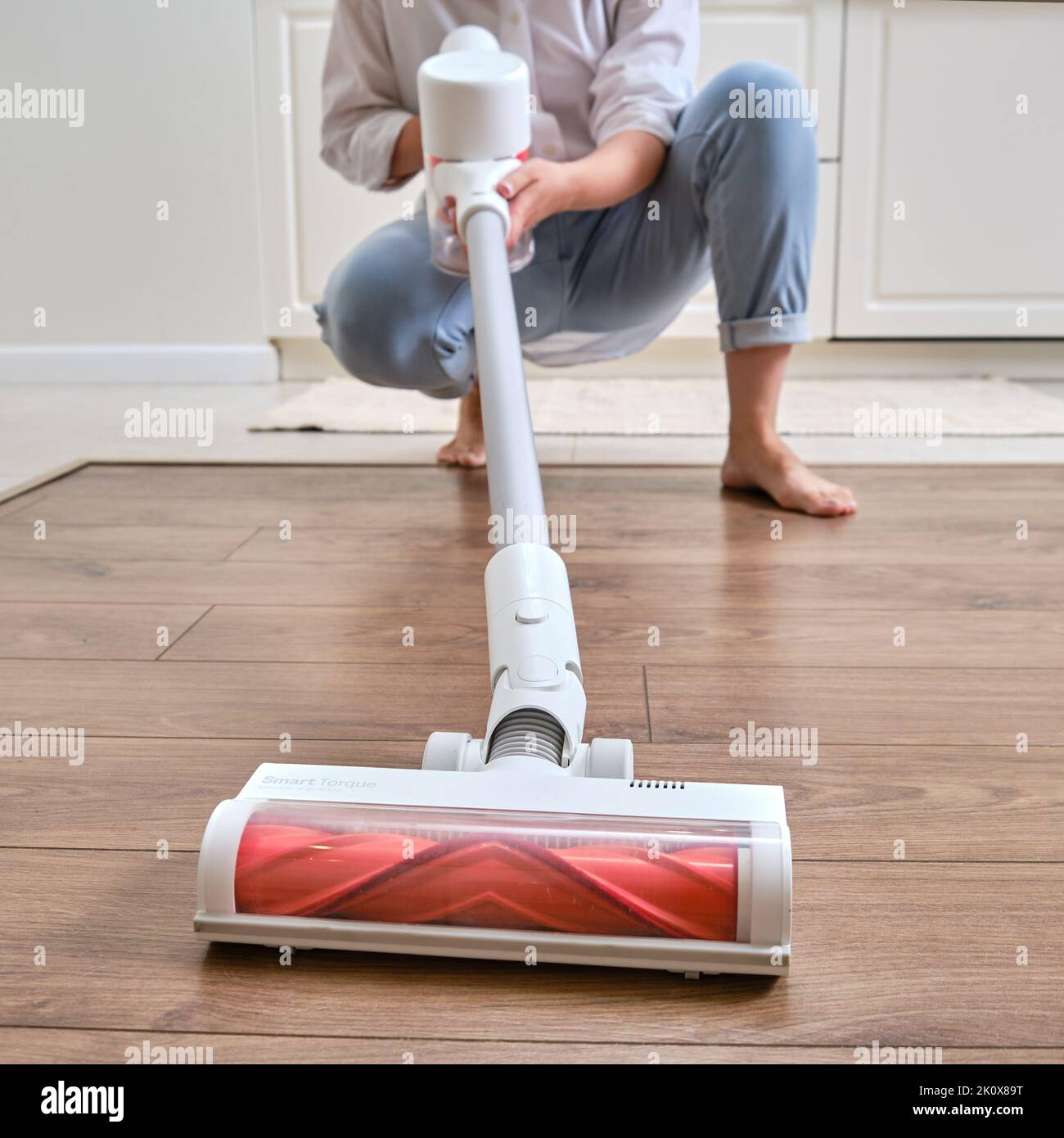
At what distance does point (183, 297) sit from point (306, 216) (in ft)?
0.98

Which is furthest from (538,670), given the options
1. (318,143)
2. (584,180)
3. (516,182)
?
(318,143)

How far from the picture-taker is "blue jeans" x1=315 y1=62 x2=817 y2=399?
126 cm

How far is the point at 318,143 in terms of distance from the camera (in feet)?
7.83

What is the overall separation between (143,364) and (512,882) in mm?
2249

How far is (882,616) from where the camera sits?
37.9 inches

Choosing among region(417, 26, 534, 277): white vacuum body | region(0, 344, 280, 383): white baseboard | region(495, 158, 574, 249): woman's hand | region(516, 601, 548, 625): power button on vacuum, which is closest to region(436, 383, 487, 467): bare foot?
region(495, 158, 574, 249): woman's hand

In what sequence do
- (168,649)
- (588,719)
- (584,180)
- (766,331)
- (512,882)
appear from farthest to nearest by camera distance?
(766,331) < (584,180) < (168,649) < (588,719) < (512,882)

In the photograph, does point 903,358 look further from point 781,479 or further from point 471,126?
point 471,126

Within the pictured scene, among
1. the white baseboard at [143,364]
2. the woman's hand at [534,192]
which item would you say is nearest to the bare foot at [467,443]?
the woman's hand at [534,192]

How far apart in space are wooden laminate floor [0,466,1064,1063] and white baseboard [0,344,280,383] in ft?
3.48

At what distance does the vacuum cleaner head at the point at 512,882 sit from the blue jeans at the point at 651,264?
882 mm

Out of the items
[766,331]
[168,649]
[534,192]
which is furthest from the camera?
[766,331]

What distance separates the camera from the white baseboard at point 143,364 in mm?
2510

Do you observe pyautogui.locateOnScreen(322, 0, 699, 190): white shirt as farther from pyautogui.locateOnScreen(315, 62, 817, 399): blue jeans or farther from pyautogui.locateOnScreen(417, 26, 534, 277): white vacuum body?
pyautogui.locateOnScreen(417, 26, 534, 277): white vacuum body
